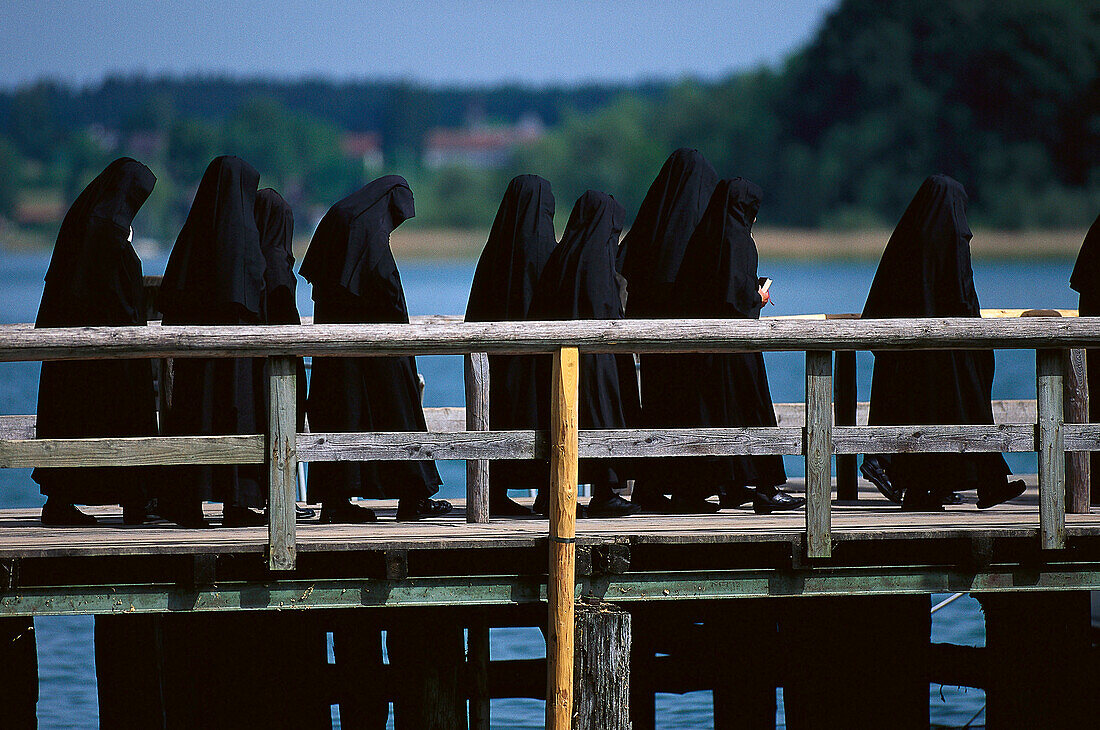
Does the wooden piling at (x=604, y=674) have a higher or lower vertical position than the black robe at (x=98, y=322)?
lower

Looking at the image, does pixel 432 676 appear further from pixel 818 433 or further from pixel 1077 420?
pixel 1077 420

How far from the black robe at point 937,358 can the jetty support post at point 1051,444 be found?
0.99 metres

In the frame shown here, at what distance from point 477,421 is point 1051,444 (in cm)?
231

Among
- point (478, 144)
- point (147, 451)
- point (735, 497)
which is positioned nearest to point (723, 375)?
point (735, 497)

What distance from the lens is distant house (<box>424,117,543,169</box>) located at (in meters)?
79.3

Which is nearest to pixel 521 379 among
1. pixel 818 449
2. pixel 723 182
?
pixel 723 182

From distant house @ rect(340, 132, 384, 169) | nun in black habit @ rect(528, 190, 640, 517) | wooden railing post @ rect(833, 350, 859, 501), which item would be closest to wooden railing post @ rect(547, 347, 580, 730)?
nun in black habit @ rect(528, 190, 640, 517)

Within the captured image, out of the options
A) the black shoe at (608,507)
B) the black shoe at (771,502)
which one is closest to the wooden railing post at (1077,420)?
the black shoe at (771,502)

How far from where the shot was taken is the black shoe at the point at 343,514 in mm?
6484

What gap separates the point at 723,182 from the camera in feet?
21.9

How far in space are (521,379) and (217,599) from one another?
1893mm

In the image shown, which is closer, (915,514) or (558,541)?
(558,541)

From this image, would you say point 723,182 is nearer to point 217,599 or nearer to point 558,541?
point 558,541

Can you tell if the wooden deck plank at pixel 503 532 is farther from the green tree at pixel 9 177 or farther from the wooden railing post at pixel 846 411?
the green tree at pixel 9 177
